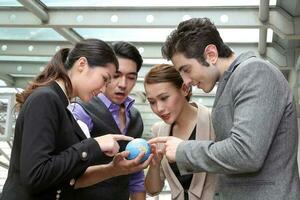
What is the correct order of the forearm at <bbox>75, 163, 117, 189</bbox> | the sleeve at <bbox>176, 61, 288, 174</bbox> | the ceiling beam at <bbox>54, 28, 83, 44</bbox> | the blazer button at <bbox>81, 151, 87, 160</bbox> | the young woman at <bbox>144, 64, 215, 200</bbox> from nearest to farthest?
the sleeve at <bbox>176, 61, 288, 174</bbox> → the blazer button at <bbox>81, 151, 87, 160</bbox> → the forearm at <bbox>75, 163, 117, 189</bbox> → the young woman at <bbox>144, 64, 215, 200</bbox> → the ceiling beam at <bbox>54, 28, 83, 44</bbox>

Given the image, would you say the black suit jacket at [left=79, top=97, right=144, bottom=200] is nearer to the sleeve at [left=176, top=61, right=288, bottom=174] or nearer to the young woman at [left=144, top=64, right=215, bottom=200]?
the young woman at [left=144, top=64, right=215, bottom=200]

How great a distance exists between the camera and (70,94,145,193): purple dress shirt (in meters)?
2.45

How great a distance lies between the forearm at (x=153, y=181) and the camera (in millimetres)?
2535

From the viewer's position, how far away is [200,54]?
1.92 meters

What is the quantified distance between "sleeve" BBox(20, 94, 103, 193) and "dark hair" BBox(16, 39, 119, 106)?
A: 6.2 inches

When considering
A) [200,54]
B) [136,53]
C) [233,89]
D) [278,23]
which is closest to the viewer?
[233,89]

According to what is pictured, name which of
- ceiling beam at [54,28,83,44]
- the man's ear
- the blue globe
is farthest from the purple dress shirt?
ceiling beam at [54,28,83,44]

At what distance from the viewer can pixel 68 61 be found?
80.0 inches

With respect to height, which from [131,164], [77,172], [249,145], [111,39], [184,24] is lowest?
[111,39]

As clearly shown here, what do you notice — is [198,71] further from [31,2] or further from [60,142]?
[31,2]

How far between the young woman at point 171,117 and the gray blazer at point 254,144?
638 mm

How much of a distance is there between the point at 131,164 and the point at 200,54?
615 millimetres

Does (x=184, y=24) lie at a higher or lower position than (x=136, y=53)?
higher

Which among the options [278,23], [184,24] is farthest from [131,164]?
[278,23]
